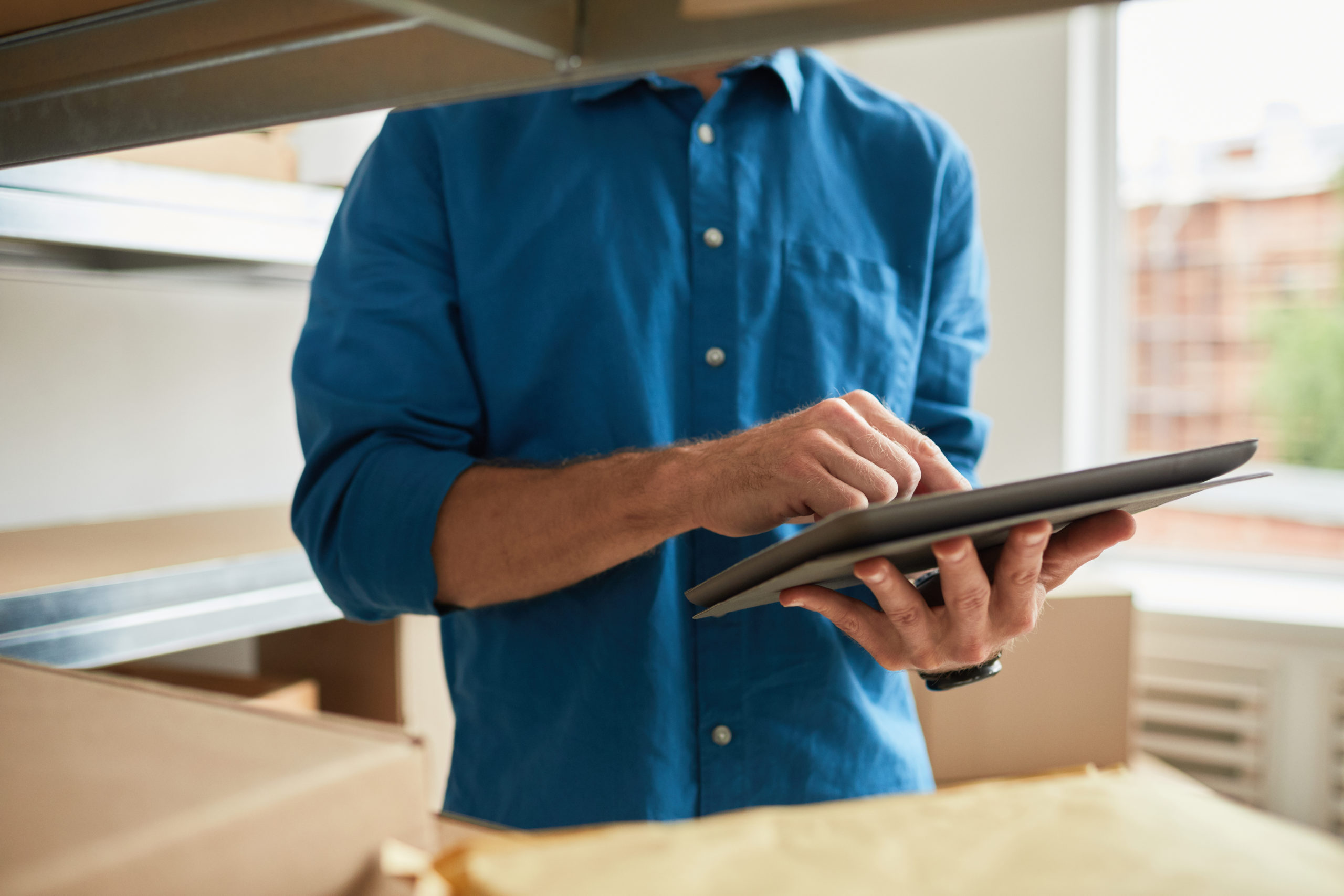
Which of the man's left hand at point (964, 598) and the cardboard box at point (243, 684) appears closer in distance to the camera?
the man's left hand at point (964, 598)

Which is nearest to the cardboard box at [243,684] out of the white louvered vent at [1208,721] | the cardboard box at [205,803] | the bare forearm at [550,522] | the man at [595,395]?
the man at [595,395]

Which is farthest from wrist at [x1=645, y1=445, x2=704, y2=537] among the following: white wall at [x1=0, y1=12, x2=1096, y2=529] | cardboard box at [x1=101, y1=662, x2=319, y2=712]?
cardboard box at [x1=101, y1=662, x2=319, y2=712]

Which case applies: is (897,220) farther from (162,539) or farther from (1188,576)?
(1188,576)

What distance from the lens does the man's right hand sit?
0.61 m

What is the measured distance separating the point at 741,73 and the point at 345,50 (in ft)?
1.96

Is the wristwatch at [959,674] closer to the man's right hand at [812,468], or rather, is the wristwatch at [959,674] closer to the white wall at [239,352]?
the man's right hand at [812,468]

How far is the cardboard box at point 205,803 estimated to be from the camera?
25 centimetres

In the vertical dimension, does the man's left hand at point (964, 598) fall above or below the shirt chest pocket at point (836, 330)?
below

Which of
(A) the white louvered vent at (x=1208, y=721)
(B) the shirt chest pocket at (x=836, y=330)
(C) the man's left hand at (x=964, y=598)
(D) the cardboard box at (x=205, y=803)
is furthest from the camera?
(A) the white louvered vent at (x=1208, y=721)

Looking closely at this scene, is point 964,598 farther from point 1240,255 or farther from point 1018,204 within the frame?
point 1240,255

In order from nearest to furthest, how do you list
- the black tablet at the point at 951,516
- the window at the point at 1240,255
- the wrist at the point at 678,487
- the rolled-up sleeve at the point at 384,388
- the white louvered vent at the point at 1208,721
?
the black tablet at the point at 951,516
the wrist at the point at 678,487
the rolled-up sleeve at the point at 384,388
the white louvered vent at the point at 1208,721
the window at the point at 1240,255

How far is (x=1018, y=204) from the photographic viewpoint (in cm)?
193

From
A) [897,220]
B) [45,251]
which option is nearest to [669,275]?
[897,220]

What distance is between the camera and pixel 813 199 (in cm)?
90
